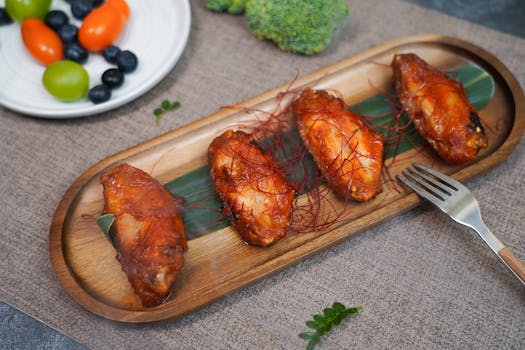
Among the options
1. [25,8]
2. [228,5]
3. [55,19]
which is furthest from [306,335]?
[25,8]

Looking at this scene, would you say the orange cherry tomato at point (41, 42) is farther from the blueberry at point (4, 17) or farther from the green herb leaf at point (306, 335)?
the green herb leaf at point (306, 335)

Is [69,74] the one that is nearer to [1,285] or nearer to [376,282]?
[1,285]

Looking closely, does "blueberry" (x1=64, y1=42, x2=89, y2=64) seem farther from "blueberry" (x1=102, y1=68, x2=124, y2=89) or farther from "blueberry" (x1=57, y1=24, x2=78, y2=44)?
"blueberry" (x1=102, y1=68, x2=124, y2=89)

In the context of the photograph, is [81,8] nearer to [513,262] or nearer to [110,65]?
[110,65]

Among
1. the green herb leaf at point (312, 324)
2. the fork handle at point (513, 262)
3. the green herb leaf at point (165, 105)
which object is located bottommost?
the green herb leaf at point (312, 324)

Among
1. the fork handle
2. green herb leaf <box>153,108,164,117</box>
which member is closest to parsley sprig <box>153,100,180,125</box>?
green herb leaf <box>153,108,164,117</box>

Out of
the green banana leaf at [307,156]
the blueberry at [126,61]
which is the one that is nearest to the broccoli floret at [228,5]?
the blueberry at [126,61]

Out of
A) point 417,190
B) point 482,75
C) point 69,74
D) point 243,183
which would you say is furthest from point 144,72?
point 482,75
